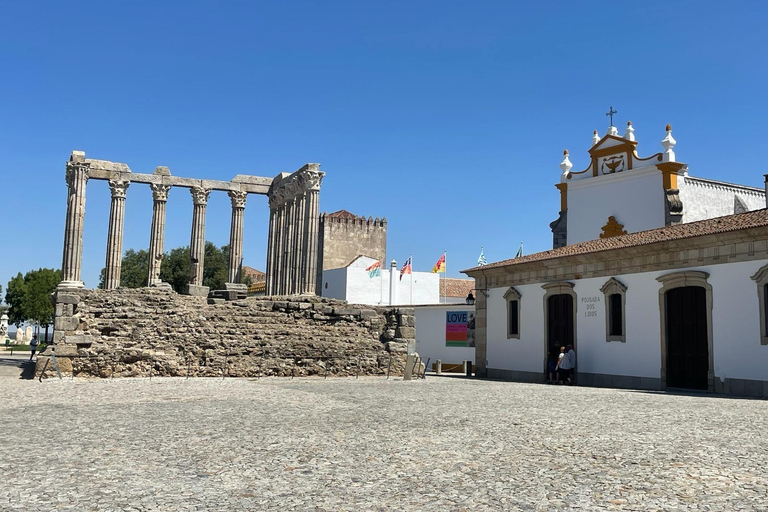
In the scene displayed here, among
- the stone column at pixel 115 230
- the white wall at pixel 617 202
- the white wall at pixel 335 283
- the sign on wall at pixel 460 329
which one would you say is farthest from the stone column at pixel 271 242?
the white wall at pixel 335 283

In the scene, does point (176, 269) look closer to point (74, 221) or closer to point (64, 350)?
point (74, 221)

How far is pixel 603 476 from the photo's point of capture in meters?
6.01

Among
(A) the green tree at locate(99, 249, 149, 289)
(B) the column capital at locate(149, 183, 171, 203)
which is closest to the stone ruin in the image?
(B) the column capital at locate(149, 183, 171, 203)

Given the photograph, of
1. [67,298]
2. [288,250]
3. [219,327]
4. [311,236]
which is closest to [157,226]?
[288,250]

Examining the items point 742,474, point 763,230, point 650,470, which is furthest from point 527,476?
point 763,230

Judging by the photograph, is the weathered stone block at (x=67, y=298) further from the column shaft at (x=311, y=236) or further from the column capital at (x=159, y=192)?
the column capital at (x=159, y=192)

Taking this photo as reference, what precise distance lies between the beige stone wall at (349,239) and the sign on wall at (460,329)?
26.7 m

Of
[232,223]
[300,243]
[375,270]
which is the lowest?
[300,243]

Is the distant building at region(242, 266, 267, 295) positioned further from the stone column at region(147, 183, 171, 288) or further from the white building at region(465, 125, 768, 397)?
the white building at region(465, 125, 768, 397)

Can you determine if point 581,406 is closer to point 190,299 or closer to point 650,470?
point 650,470

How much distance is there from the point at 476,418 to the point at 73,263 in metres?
21.2

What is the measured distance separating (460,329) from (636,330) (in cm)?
1154

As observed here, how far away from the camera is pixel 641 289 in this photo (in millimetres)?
19891

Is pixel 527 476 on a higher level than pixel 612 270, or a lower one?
lower
